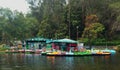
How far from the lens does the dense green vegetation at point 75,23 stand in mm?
93438

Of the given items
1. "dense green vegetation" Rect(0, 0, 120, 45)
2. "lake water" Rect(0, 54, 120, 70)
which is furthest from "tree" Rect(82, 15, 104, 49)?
"lake water" Rect(0, 54, 120, 70)

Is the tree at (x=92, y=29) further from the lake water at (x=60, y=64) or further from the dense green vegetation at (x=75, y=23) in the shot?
the lake water at (x=60, y=64)

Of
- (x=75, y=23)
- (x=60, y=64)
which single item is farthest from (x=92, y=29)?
(x=60, y=64)

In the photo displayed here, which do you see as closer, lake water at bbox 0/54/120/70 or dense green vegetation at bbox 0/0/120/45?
lake water at bbox 0/54/120/70

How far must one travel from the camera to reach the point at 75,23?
9988 centimetres

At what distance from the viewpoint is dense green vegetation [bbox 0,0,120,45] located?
93.4 m

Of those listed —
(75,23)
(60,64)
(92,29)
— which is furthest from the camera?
(75,23)

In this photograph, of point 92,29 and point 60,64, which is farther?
point 92,29

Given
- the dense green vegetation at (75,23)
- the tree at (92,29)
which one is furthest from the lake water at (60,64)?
the dense green vegetation at (75,23)

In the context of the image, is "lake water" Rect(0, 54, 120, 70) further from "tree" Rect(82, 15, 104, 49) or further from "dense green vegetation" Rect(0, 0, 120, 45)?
"dense green vegetation" Rect(0, 0, 120, 45)

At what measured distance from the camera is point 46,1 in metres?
113

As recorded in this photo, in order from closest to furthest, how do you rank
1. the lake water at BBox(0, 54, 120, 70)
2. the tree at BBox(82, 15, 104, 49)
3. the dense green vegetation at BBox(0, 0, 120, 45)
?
the lake water at BBox(0, 54, 120, 70) → the tree at BBox(82, 15, 104, 49) → the dense green vegetation at BBox(0, 0, 120, 45)

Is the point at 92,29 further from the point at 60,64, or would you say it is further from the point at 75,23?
the point at 60,64

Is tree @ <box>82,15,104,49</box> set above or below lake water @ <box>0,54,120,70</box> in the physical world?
above
